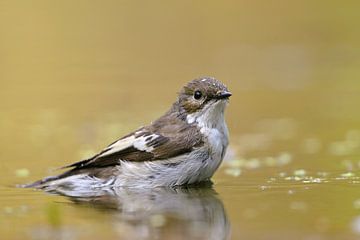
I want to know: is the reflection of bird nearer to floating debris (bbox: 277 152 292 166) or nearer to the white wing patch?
the white wing patch

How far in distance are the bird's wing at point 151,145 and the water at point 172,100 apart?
0.36 meters

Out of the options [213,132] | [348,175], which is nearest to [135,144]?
[213,132]

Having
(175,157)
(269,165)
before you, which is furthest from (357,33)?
(175,157)

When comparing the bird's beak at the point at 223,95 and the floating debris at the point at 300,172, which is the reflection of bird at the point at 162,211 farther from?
the floating debris at the point at 300,172

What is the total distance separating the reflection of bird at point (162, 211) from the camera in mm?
6680

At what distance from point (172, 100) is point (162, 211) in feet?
24.9

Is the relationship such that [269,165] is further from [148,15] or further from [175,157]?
[148,15]

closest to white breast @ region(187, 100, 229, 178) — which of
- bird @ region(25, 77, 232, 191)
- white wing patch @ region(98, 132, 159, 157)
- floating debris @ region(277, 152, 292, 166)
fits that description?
bird @ region(25, 77, 232, 191)

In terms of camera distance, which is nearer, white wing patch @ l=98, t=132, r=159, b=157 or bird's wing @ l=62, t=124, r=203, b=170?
bird's wing @ l=62, t=124, r=203, b=170

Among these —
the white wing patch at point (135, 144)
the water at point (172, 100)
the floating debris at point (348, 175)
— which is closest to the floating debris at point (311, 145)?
the water at point (172, 100)

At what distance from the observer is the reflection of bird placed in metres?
6.68

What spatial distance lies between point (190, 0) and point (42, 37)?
608cm

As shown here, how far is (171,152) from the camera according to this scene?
8898 millimetres

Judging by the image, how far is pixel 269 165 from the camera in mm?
10102
